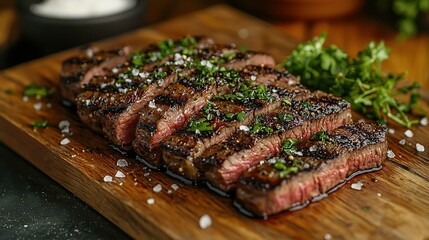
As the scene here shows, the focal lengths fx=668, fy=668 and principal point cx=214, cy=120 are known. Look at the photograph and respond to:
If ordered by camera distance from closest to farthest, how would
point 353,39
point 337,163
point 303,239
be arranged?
point 303,239 → point 337,163 → point 353,39

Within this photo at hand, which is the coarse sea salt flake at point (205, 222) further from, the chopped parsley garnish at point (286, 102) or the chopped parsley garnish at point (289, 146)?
the chopped parsley garnish at point (286, 102)

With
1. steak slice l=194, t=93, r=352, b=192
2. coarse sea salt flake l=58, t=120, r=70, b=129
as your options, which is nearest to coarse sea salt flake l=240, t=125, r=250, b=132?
steak slice l=194, t=93, r=352, b=192

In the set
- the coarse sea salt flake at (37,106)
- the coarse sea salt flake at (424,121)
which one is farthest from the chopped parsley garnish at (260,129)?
the coarse sea salt flake at (37,106)

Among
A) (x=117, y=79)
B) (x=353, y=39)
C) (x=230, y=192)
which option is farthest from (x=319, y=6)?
(x=230, y=192)

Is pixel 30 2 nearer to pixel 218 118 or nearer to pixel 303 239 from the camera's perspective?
pixel 218 118

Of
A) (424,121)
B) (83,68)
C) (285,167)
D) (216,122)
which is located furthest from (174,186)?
(424,121)

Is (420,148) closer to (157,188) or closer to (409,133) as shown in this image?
(409,133)

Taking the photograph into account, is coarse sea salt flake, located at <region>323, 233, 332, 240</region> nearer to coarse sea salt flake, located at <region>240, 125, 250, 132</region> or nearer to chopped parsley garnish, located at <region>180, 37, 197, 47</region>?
coarse sea salt flake, located at <region>240, 125, 250, 132</region>
